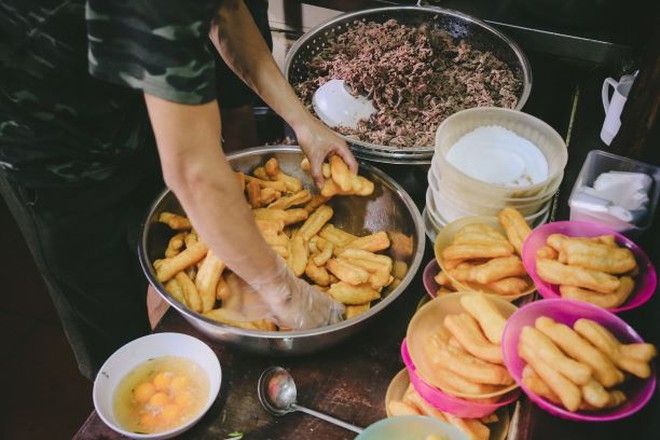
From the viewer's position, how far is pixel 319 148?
2.30m

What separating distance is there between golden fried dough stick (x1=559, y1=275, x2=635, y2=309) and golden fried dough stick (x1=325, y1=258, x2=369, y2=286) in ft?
2.23

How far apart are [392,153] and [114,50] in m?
1.31

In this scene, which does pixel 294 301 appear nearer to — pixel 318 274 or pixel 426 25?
pixel 318 274

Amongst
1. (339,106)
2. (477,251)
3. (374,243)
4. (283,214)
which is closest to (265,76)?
(339,106)

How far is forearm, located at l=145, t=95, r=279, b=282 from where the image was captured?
4.46ft

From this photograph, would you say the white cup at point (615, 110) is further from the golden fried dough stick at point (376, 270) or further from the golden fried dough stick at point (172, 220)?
the golden fried dough stick at point (172, 220)

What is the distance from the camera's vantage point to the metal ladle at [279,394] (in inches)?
68.5

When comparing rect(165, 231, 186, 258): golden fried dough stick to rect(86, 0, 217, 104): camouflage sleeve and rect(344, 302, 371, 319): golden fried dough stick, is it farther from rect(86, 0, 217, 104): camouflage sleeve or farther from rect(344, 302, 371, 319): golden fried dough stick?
rect(86, 0, 217, 104): camouflage sleeve

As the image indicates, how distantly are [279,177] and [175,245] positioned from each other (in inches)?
20.9

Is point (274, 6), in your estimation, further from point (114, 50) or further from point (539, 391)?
point (539, 391)

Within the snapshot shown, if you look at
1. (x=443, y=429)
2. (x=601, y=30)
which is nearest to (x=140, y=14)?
(x=443, y=429)

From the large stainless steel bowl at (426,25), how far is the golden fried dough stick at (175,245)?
1090 mm

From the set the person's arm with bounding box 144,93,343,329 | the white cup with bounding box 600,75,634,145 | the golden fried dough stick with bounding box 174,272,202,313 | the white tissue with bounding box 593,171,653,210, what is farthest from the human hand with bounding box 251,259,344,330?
the white cup with bounding box 600,75,634,145

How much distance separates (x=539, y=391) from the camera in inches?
54.2
